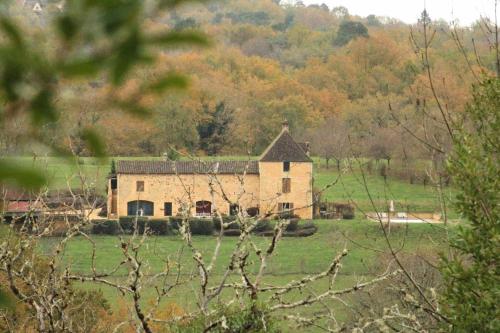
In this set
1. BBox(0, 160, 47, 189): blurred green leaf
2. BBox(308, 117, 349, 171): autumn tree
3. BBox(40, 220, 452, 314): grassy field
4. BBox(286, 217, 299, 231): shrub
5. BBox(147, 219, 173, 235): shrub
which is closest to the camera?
BBox(0, 160, 47, 189): blurred green leaf

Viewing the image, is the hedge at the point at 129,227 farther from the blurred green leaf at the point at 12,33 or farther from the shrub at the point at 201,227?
the blurred green leaf at the point at 12,33

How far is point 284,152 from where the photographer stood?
41.0 metres

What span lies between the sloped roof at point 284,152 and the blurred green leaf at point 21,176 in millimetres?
39258

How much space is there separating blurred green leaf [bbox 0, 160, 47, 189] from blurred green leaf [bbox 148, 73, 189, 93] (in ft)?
0.84

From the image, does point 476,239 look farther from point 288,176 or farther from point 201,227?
point 288,176

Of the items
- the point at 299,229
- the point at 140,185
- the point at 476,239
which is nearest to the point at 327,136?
the point at 299,229

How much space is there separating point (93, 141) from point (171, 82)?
20cm

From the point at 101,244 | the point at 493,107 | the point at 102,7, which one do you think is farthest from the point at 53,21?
the point at 101,244

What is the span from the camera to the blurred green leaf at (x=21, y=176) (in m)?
1.30

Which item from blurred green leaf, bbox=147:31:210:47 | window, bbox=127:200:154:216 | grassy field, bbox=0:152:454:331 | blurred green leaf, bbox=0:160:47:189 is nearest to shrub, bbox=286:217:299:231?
grassy field, bbox=0:152:454:331

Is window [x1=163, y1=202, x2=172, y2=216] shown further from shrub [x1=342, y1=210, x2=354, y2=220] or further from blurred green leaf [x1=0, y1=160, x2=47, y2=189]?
blurred green leaf [x1=0, y1=160, x2=47, y2=189]

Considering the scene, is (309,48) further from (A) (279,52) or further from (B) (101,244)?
(B) (101,244)

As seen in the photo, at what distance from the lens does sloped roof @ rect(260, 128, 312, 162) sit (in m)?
40.8

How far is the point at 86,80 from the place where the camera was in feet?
4.55
